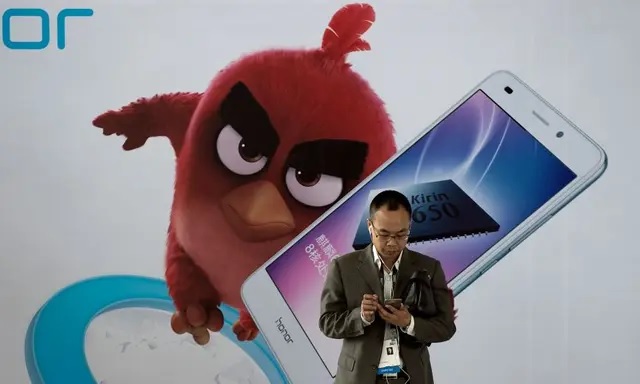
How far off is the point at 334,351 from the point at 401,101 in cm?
55

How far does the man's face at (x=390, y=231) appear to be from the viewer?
3.91 feet

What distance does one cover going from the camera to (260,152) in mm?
1449

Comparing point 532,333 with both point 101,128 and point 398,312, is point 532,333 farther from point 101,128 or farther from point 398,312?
point 101,128

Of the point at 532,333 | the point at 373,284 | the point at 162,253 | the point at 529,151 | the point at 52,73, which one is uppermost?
the point at 52,73

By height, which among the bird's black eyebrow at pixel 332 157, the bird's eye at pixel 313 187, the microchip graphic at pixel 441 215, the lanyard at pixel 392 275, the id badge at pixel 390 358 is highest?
the bird's black eyebrow at pixel 332 157

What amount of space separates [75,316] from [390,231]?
0.76 metres

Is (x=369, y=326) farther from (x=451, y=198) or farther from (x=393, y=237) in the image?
(x=451, y=198)

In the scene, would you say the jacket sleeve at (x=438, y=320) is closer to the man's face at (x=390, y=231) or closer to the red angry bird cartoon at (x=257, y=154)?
the man's face at (x=390, y=231)

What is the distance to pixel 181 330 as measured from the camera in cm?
150

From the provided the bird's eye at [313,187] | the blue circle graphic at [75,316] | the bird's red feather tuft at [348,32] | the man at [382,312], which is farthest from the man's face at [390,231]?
the blue circle graphic at [75,316]

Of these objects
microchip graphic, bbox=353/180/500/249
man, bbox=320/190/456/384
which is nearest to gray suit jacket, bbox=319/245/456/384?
man, bbox=320/190/456/384

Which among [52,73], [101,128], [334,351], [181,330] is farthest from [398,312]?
[52,73]

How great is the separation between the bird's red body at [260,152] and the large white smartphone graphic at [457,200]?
0.14 feet

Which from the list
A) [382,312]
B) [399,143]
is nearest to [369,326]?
[382,312]
